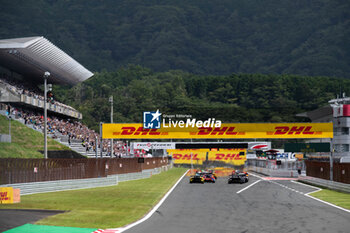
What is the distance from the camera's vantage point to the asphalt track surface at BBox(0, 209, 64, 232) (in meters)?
15.8

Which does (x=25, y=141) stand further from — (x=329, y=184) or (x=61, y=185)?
(x=329, y=184)

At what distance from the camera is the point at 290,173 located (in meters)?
62.7

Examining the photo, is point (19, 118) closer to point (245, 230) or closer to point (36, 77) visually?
point (36, 77)

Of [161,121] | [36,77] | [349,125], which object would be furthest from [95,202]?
[349,125]

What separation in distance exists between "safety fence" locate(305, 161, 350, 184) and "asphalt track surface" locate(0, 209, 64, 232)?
69.5 feet

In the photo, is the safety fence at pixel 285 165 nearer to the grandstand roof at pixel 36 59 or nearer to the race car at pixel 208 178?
the race car at pixel 208 178

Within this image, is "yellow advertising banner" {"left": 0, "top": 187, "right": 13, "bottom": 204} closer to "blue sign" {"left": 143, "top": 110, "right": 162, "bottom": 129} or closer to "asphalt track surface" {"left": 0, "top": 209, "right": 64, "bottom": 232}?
"asphalt track surface" {"left": 0, "top": 209, "right": 64, "bottom": 232}

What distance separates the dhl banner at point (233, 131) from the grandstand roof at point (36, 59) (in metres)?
19.2

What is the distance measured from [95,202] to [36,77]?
197 ft

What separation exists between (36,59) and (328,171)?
4259 cm

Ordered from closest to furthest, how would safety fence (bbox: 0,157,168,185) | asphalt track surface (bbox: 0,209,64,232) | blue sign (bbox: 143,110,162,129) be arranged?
1. asphalt track surface (bbox: 0,209,64,232)
2. safety fence (bbox: 0,157,168,185)
3. blue sign (bbox: 143,110,162,129)

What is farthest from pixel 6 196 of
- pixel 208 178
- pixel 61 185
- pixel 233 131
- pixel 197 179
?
pixel 233 131

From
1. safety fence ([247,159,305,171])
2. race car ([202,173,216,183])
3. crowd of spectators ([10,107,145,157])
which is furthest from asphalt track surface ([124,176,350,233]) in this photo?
safety fence ([247,159,305,171])

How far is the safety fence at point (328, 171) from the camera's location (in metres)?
34.3
